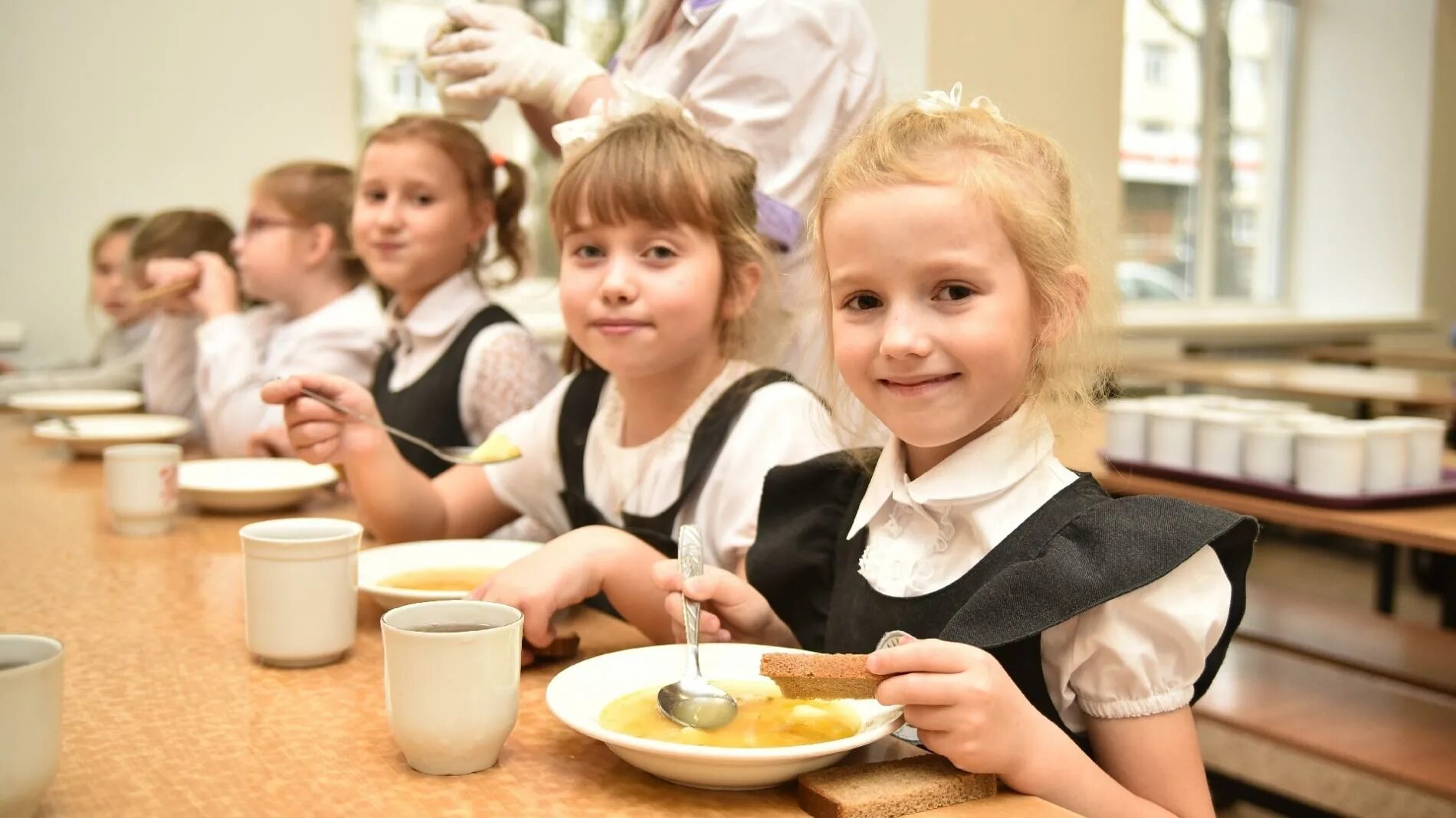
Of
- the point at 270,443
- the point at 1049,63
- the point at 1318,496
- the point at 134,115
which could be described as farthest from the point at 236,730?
the point at 134,115

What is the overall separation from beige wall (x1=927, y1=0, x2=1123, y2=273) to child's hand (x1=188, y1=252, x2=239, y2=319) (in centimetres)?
181

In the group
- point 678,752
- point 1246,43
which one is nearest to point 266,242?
point 678,752

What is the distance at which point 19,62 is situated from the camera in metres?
3.67

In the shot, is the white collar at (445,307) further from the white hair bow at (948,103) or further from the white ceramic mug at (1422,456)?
the white ceramic mug at (1422,456)

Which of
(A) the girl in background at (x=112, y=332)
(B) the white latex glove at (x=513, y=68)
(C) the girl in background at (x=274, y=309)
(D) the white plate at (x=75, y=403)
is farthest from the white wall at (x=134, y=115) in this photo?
(B) the white latex glove at (x=513, y=68)

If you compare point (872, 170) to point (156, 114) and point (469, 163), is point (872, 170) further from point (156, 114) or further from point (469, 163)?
point (156, 114)

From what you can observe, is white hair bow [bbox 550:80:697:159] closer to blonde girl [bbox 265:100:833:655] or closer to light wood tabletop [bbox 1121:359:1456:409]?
blonde girl [bbox 265:100:833:655]

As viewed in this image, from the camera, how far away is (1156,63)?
5848 millimetres

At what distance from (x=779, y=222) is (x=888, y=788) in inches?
37.0

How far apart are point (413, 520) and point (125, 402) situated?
64.0 inches

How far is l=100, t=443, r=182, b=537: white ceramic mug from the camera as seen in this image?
1598 millimetres

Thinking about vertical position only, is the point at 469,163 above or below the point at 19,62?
below

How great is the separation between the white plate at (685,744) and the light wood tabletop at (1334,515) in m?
0.94

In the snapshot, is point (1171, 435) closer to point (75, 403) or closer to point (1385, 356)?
point (75, 403)
